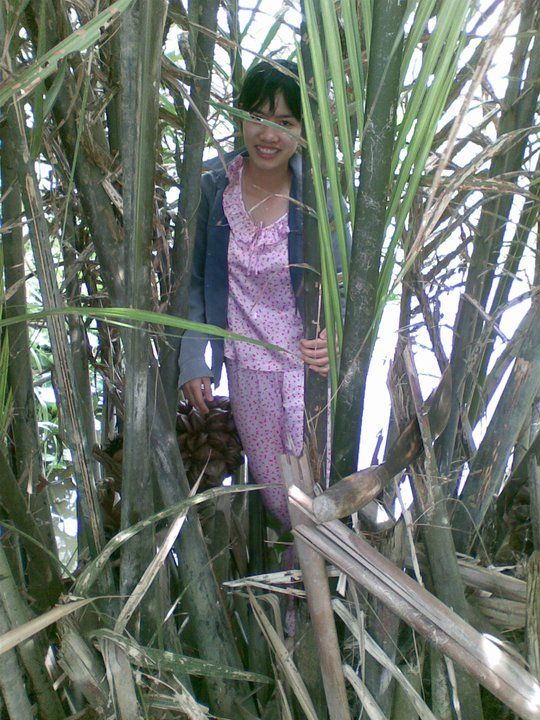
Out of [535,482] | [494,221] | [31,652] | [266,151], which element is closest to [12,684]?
[31,652]

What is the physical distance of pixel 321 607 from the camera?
66 cm

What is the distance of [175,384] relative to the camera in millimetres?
785

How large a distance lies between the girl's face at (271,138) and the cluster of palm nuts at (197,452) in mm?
336

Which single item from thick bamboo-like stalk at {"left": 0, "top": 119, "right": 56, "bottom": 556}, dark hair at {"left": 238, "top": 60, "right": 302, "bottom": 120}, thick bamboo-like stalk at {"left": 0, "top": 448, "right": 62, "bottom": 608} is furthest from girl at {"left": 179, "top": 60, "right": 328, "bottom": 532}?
thick bamboo-like stalk at {"left": 0, "top": 448, "right": 62, "bottom": 608}

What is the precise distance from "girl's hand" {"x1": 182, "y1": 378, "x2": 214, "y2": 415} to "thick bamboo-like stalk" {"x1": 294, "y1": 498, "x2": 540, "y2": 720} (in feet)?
1.69

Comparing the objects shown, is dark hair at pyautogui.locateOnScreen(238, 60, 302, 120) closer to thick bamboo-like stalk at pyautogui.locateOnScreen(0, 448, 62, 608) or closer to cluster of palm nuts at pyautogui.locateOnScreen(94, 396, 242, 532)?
cluster of palm nuts at pyautogui.locateOnScreen(94, 396, 242, 532)

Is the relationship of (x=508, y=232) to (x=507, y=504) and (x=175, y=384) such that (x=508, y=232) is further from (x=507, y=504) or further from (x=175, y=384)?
(x=175, y=384)

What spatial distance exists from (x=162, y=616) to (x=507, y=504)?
0.36 m

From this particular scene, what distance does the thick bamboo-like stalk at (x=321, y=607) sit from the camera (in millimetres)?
659

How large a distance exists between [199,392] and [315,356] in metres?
0.44

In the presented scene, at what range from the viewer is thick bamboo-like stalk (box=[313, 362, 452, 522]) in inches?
24.0

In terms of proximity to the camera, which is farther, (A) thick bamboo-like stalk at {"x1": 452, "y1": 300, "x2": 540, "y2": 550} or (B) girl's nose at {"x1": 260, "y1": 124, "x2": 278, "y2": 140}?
(B) girl's nose at {"x1": 260, "y1": 124, "x2": 278, "y2": 140}

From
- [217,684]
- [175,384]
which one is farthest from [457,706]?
[175,384]

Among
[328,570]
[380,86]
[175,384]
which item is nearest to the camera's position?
[380,86]
